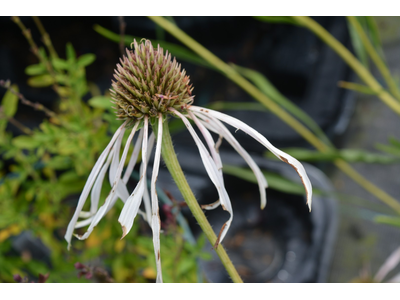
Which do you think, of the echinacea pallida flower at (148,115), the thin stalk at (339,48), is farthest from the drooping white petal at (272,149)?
the thin stalk at (339,48)

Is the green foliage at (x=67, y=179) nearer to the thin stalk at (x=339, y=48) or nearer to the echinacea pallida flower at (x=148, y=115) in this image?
A: the echinacea pallida flower at (x=148, y=115)

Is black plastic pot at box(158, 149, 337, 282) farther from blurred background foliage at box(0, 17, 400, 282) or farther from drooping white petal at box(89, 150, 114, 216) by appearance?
drooping white petal at box(89, 150, 114, 216)

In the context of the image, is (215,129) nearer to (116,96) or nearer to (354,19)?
(116,96)

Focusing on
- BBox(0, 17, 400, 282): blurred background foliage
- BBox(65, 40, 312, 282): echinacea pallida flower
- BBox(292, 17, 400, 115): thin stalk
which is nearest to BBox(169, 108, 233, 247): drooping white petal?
BBox(65, 40, 312, 282): echinacea pallida flower

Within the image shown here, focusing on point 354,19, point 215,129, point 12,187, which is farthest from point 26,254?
point 354,19

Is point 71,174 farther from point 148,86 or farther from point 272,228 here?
point 272,228
